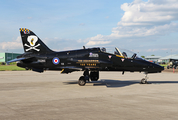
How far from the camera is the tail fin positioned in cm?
1898

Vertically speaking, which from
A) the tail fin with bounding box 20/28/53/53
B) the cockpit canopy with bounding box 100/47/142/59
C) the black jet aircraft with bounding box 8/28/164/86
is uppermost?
the tail fin with bounding box 20/28/53/53

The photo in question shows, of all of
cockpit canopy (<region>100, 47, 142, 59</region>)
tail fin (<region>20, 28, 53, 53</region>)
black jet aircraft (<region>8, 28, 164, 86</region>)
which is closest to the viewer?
black jet aircraft (<region>8, 28, 164, 86</region>)

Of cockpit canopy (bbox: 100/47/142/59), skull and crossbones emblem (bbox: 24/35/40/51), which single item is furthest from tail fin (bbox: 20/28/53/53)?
cockpit canopy (bbox: 100/47/142/59)

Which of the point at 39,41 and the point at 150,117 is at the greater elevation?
the point at 39,41

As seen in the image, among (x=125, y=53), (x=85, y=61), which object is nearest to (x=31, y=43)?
(x=85, y=61)

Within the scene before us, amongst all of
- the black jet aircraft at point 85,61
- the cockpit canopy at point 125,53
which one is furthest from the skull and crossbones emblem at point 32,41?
the cockpit canopy at point 125,53

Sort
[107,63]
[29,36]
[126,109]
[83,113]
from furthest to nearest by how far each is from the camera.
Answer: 1. [29,36]
2. [107,63]
3. [126,109]
4. [83,113]

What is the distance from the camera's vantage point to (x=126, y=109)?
8.52m

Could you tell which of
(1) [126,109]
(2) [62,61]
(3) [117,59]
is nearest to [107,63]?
(3) [117,59]

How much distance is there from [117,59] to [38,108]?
10.6 m

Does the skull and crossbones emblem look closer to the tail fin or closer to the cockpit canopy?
the tail fin

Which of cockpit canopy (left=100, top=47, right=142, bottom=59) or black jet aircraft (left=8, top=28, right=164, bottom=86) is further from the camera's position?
cockpit canopy (left=100, top=47, right=142, bottom=59)

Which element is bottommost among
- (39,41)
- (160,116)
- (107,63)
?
(160,116)

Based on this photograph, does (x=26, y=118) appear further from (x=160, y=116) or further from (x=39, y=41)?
(x=39, y=41)
